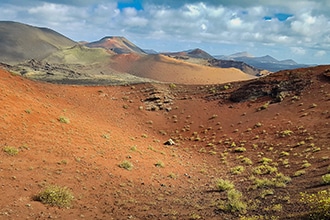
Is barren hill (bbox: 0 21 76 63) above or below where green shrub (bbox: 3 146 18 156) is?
above

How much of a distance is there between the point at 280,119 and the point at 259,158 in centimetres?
893

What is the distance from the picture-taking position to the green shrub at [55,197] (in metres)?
11.0

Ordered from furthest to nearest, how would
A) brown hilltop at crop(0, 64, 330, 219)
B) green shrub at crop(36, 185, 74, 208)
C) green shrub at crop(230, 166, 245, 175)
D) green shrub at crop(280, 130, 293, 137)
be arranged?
green shrub at crop(280, 130, 293, 137)
green shrub at crop(230, 166, 245, 175)
brown hilltop at crop(0, 64, 330, 219)
green shrub at crop(36, 185, 74, 208)

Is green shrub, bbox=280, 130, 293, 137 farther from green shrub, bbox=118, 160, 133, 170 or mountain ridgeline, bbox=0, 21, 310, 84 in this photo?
mountain ridgeline, bbox=0, 21, 310, 84

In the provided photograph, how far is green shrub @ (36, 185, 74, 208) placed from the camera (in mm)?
10955

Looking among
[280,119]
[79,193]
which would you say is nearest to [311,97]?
[280,119]

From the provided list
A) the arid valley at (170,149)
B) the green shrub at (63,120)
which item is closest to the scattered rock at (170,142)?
the arid valley at (170,149)

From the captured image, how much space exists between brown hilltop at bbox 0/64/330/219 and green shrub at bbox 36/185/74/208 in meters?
0.25

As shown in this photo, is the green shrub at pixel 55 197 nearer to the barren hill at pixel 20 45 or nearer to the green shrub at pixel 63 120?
the green shrub at pixel 63 120

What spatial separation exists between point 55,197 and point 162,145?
53.4ft

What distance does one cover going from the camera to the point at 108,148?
2008 cm

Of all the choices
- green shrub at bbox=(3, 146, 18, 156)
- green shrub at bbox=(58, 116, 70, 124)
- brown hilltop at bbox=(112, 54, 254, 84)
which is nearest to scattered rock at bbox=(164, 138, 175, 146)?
green shrub at bbox=(58, 116, 70, 124)

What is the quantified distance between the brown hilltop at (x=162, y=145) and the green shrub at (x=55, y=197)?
0.25 meters

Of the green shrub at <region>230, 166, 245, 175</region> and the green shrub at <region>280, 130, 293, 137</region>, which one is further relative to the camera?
the green shrub at <region>280, 130, 293, 137</region>
